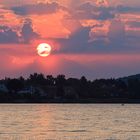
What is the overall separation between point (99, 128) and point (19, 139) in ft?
50.6

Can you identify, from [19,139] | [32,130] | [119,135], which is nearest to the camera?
[19,139]

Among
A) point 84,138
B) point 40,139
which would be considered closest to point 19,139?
point 40,139

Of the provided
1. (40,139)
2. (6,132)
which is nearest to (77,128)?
(6,132)

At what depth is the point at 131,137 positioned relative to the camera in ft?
205

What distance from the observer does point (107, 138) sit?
6125cm

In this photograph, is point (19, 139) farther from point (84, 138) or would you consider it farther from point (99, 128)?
point (99, 128)

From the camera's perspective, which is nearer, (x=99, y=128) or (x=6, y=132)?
(x=6, y=132)

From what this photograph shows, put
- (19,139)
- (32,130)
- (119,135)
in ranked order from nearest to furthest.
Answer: (19,139) < (119,135) < (32,130)

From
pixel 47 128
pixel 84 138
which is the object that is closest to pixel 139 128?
pixel 47 128

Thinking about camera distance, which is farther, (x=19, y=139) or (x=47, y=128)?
(x=47, y=128)

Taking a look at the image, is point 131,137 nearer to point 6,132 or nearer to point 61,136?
point 61,136

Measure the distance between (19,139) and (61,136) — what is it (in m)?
4.91

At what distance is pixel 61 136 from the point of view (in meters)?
63.3

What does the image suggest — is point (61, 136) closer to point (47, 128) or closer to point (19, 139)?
point (19, 139)
